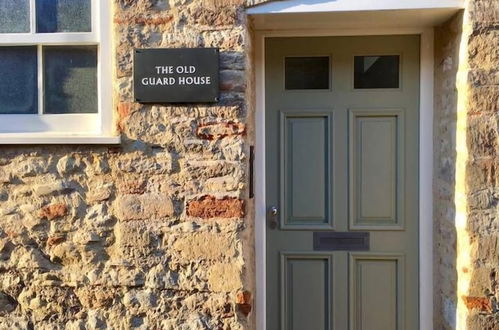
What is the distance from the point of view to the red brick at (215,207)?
299cm

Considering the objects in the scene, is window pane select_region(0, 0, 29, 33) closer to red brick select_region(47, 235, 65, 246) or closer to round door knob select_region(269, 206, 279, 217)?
red brick select_region(47, 235, 65, 246)

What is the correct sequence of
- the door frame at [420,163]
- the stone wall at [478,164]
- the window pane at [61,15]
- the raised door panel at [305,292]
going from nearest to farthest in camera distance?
the stone wall at [478,164], the window pane at [61,15], the door frame at [420,163], the raised door panel at [305,292]

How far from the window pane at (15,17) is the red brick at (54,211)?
1.07 metres

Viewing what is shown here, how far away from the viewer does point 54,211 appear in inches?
121

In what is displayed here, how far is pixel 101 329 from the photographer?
10.1ft

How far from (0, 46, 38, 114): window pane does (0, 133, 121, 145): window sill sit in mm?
237

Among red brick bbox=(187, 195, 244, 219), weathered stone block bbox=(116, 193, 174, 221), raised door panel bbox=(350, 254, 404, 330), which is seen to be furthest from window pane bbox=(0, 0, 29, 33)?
raised door panel bbox=(350, 254, 404, 330)

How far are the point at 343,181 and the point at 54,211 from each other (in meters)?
1.75

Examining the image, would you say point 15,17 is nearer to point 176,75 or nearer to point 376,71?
point 176,75

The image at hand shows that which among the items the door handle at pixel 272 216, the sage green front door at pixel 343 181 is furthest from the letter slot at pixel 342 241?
the door handle at pixel 272 216

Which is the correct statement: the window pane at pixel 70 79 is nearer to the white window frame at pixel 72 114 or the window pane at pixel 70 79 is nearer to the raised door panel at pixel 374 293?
the white window frame at pixel 72 114

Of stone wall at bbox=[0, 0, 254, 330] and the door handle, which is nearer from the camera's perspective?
stone wall at bbox=[0, 0, 254, 330]

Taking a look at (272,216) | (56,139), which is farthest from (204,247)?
(56,139)

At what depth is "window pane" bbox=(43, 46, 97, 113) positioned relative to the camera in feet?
10.5
